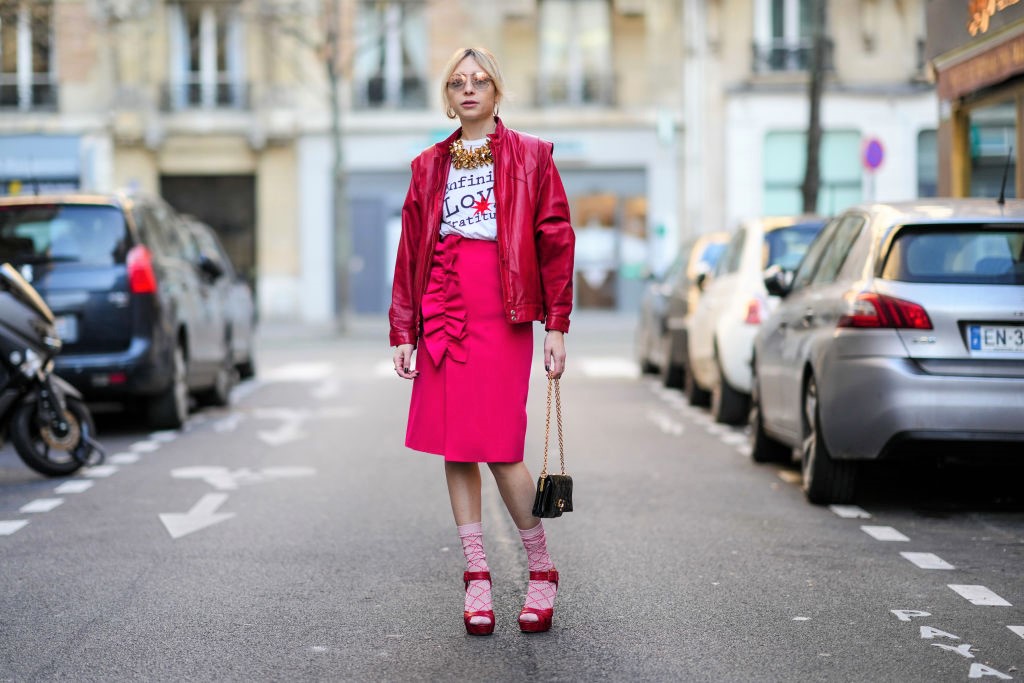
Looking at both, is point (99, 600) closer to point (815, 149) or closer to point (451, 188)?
point (451, 188)

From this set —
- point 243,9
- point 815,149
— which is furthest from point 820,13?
point 243,9

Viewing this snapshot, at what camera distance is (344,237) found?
107 ft

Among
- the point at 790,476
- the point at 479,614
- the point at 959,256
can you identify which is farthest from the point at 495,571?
the point at 790,476

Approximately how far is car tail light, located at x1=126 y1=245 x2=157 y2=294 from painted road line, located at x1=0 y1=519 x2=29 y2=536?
404 cm

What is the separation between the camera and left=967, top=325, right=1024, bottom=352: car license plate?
8289mm

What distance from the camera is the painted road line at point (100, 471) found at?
1055 cm

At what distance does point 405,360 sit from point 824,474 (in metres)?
3.72

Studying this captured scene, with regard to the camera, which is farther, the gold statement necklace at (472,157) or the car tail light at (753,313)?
the car tail light at (753,313)

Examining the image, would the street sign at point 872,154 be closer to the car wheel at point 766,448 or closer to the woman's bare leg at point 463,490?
the car wheel at point 766,448

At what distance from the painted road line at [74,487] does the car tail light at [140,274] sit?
2460 mm

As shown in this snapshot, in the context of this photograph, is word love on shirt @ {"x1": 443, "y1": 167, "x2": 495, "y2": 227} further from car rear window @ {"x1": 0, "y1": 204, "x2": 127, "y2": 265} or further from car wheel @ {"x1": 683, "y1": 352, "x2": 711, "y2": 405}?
car wheel @ {"x1": 683, "y1": 352, "x2": 711, "y2": 405}

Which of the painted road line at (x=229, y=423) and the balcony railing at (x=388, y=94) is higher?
the balcony railing at (x=388, y=94)

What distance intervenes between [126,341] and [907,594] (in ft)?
24.2

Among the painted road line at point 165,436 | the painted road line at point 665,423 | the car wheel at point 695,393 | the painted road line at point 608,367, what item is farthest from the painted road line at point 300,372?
the painted road line at point 165,436
